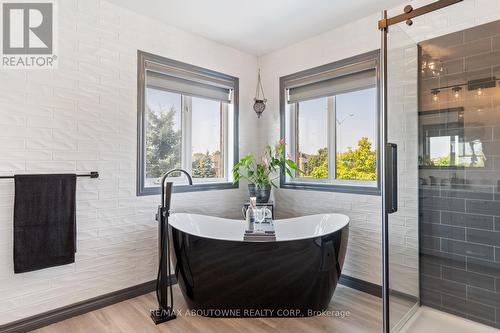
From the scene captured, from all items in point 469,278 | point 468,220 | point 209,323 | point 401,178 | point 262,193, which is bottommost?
point 209,323

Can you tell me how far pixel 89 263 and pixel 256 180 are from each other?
170 cm

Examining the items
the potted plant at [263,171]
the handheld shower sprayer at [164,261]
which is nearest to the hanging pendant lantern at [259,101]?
the potted plant at [263,171]

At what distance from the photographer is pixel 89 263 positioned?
7.28 ft

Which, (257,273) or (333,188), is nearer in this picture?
(257,273)

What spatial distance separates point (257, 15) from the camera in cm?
253

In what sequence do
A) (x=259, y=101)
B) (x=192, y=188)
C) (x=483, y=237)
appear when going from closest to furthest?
(x=483, y=237) < (x=192, y=188) < (x=259, y=101)

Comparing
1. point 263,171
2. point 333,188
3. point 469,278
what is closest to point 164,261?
point 263,171

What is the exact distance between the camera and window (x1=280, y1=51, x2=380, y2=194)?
262cm

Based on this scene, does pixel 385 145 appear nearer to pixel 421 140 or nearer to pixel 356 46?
pixel 421 140

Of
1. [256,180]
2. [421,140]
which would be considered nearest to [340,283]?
[256,180]

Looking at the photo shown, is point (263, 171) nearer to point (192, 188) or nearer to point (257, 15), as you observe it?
point (192, 188)

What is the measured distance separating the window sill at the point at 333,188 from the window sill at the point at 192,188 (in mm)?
657

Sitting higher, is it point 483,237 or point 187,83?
point 187,83

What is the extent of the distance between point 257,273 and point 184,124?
5.70ft
